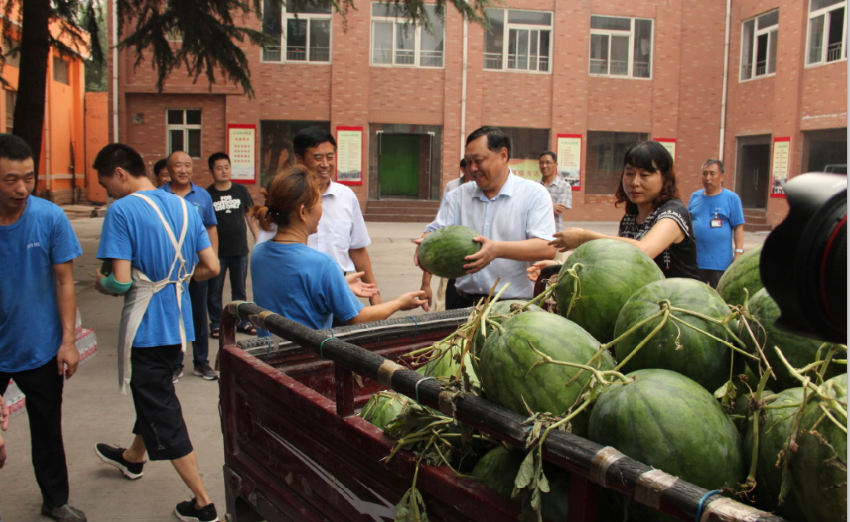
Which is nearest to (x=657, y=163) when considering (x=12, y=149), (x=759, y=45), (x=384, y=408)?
(x=384, y=408)

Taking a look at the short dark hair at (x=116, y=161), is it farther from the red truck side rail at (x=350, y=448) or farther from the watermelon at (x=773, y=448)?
the watermelon at (x=773, y=448)

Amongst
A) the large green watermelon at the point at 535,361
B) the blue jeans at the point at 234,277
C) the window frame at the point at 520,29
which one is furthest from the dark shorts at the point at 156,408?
the window frame at the point at 520,29

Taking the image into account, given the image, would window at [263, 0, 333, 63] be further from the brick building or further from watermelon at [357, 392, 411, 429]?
watermelon at [357, 392, 411, 429]

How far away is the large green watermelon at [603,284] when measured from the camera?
6.40ft

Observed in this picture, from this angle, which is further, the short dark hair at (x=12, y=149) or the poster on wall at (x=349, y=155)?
the poster on wall at (x=349, y=155)

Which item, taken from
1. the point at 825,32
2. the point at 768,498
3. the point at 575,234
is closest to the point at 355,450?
the point at 768,498

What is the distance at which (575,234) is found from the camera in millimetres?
3465

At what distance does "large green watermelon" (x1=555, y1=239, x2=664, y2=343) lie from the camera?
195 centimetres

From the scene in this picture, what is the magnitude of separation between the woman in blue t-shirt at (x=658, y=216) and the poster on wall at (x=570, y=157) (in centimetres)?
1957

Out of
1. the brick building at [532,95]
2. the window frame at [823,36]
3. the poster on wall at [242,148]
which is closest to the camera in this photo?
the window frame at [823,36]

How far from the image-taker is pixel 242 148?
21609 millimetres

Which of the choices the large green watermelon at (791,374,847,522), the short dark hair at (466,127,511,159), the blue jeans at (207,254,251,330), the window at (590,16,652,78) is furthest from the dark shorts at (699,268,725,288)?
the window at (590,16,652,78)

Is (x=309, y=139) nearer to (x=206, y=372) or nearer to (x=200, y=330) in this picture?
(x=200, y=330)

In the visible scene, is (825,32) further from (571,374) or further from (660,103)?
(571,374)
